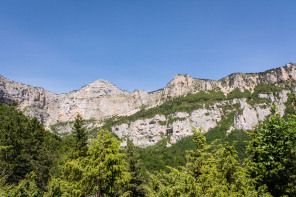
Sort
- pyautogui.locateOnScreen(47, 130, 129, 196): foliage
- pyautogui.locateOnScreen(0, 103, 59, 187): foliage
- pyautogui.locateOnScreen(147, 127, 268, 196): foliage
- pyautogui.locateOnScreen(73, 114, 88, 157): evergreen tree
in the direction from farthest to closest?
pyautogui.locateOnScreen(0, 103, 59, 187): foliage → pyautogui.locateOnScreen(73, 114, 88, 157): evergreen tree → pyautogui.locateOnScreen(47, 130, 129, 196): foliage → pyautogui.locateOnScreen(147, 127, 268, 196): foliage

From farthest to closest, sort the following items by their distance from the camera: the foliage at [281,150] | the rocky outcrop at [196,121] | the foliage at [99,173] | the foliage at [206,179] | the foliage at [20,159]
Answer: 1. the rocky outcrop at [196,121]
2. the foliage at [20,159]
3. the foliage at [99,173]
4. the foliage at [281,150]
5. the foliage at [206,179]

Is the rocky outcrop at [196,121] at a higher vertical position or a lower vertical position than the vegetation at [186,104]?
lower

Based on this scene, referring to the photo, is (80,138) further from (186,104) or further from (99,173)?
(186,104)

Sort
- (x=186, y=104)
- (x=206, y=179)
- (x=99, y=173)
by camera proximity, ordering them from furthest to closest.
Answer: (x=186, y=104) < (x=99, y=173) < (x=206, y=179)

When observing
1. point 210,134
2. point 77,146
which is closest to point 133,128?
point 210,134

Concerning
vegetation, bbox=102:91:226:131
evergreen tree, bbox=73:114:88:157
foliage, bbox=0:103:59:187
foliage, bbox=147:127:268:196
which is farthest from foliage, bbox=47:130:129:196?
vegetation, bbox=102:91:226:131

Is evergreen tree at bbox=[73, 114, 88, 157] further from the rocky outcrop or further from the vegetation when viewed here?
the vegetation

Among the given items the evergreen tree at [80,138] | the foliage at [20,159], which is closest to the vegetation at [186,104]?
the foliage at [20,159]

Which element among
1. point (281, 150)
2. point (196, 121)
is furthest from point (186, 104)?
point (281, 150)

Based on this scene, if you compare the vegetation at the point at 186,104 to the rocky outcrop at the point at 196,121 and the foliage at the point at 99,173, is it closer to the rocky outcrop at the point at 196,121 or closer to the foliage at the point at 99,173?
the rocky outcrop at the point at 196,121

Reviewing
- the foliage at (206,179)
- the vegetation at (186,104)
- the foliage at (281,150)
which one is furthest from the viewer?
the vegetation at (186,104)

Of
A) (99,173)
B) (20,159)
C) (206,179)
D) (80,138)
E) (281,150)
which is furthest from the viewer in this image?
(20,159)

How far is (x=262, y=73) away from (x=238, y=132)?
359 ft

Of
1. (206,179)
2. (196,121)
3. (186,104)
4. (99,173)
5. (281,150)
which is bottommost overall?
(206,179)
